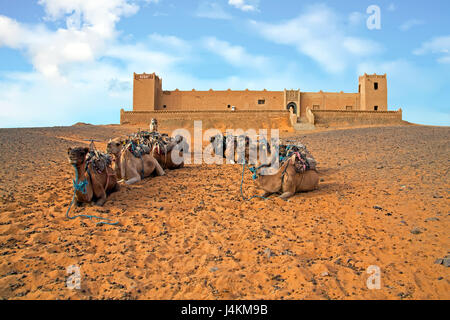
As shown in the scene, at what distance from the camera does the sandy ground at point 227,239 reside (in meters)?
4.42

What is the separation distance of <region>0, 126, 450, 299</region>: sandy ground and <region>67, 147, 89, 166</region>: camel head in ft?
3.59

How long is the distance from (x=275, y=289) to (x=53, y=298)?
2894 mm

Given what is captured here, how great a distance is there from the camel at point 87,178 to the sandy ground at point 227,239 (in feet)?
0.99

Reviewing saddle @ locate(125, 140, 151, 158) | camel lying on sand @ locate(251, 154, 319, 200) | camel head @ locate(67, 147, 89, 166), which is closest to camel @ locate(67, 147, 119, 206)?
camel head @ locate(67, 147, 89, 166)

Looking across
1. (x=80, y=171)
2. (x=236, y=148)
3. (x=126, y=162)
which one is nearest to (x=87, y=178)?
(x=80, y=171)

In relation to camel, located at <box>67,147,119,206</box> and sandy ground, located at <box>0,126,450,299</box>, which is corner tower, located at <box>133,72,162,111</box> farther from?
camel, located at <box>67,147,119,206</box>

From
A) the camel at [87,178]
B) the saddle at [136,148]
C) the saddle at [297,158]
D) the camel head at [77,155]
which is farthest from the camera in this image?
the saddle at [136,148]

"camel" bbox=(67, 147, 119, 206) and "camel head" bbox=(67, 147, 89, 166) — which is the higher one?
"camel head" bbox=(67, 147, 89, 166)

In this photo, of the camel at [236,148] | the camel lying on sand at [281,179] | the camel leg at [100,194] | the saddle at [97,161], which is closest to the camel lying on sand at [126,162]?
the saddle at [97,161]

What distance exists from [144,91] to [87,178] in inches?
1387

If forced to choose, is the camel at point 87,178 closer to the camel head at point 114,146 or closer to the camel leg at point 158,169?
the camel head at point 114,146

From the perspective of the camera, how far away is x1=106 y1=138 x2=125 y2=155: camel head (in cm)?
964
